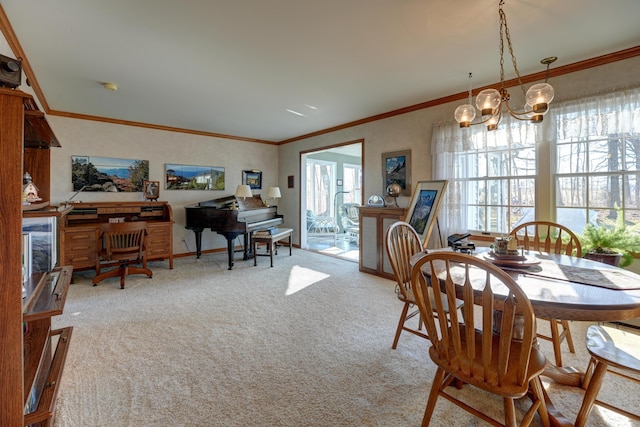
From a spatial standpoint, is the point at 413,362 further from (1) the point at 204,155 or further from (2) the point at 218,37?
(1) the point at 204,155

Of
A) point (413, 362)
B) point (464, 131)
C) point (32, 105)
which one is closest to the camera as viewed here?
point (32, 105)

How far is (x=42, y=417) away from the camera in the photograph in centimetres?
115

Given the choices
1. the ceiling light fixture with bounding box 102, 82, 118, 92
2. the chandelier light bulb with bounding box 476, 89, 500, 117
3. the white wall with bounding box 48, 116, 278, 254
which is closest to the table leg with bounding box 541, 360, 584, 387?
the chandelier light bulb with bounding box 476, 89, 500, 117

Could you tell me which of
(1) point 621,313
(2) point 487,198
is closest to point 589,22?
(2) point 487,198

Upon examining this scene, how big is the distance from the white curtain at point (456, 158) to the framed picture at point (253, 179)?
13.0ft

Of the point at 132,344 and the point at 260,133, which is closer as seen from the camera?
the point at 132,344

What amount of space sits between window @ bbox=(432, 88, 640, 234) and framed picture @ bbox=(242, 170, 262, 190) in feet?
13.1

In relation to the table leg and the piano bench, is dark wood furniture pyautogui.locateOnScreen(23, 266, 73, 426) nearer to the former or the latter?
the table leg

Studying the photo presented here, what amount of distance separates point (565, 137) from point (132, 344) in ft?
14.6

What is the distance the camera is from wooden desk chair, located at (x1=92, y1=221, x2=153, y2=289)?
378 centimetres

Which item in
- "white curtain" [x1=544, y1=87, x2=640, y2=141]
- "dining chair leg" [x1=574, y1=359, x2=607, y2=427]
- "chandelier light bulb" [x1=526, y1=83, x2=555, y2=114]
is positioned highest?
"white curtain" [x1=544, y1=87, x2=640, y2=141]

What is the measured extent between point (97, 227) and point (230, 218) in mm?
1829

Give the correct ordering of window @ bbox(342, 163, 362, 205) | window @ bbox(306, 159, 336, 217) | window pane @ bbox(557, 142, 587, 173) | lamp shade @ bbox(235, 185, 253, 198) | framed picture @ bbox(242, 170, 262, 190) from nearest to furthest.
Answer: window pane @ bbox(557, 142, 587, 173), lamp shade @ bbox(235, 185, 253, 198), framed picture @ bbox(242, 170, 262, 190), window @ bbox(306, 159, 336, 217), window @ bbox(342, 163, 362, 205)

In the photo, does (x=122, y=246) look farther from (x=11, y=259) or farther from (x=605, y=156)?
(x=605, y=156)
